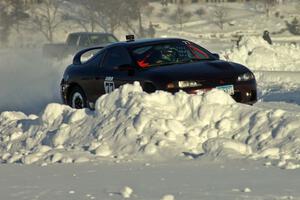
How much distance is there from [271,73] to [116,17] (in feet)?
157

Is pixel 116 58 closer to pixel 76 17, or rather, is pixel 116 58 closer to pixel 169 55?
pixel 169 55

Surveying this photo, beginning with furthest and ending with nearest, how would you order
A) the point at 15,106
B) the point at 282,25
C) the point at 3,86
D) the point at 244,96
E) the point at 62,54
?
1. the point at 282,25
2. the point at 62,54
3. the point at 3,86
4. the point at 15,106
5. the point at 244,96

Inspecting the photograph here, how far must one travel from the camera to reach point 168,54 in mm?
10406

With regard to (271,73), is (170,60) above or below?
above

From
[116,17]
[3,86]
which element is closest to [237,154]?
[3,86]

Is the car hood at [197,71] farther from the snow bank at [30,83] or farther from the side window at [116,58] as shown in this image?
the snow bank at [30,83]

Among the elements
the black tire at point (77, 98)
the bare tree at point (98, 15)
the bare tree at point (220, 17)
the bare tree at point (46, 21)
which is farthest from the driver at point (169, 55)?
the bare tree at point (220, 17)

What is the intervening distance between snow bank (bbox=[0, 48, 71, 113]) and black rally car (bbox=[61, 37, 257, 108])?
282 cm

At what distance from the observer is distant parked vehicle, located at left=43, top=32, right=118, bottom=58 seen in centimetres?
2575

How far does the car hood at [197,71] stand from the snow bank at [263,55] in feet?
32.9

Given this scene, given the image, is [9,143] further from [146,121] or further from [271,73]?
[271,73]

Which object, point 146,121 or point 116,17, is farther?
point 116,17

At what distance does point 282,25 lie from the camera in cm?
7069

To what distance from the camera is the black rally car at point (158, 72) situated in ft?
31.3
